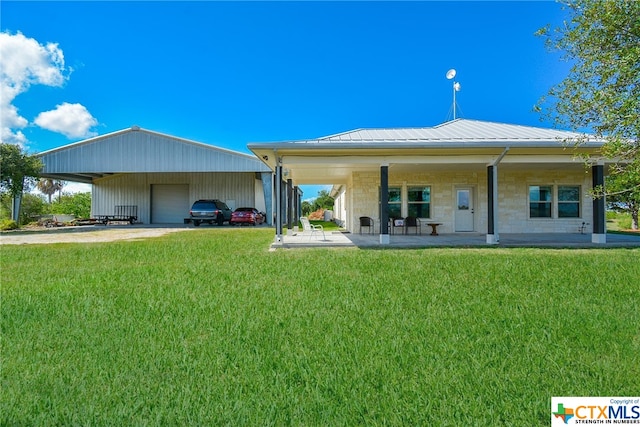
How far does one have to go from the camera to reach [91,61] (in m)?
14.2

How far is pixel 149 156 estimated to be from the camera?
23.4 metres

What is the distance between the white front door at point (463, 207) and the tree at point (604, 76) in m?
8.70

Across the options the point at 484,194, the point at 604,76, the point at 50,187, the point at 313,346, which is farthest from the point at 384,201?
the point at 50,187

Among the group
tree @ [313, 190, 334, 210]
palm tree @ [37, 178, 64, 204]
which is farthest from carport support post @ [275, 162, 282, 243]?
palm tree @ [37, 178, 64, 204]

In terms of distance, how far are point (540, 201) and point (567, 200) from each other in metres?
1.12

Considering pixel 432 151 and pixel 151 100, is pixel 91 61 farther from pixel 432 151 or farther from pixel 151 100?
pixel 432 151

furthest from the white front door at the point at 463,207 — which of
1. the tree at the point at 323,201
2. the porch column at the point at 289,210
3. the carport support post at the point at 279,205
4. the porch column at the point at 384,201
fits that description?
the tree at the point at 323,201

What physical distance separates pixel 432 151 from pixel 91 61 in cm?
1396

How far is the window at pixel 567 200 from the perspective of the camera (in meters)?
14.7

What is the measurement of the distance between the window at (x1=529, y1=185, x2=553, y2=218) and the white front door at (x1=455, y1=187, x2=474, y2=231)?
246 cm

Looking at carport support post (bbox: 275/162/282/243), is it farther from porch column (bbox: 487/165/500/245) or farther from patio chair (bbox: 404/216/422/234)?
porch column (bbox: 487/165/500/245)

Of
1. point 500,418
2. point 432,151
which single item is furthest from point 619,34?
point 500,418

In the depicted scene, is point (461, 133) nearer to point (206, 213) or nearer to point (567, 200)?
point (567, 200)

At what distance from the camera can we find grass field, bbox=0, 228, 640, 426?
2.24m
